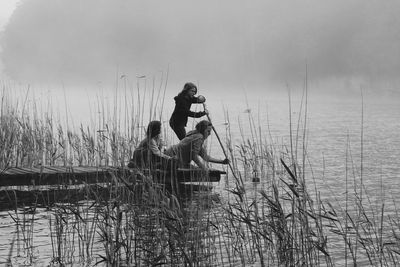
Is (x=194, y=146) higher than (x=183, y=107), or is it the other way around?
(x=183, y=107)

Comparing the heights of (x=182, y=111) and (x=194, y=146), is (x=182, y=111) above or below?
above

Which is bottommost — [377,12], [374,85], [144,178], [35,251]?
[35,251]

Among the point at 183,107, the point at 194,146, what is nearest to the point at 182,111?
the point at 183,107

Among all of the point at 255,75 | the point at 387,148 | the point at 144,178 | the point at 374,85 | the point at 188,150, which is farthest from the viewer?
the point at 255,75

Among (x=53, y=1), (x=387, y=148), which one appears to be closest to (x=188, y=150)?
(x=387, y=148)

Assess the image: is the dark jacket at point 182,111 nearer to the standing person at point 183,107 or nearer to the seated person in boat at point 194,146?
the standing person at point 183,107

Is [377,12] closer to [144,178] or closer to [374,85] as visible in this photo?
[374,85]

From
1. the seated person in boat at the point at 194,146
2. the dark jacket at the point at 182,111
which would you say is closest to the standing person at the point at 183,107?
the dark jacket at the point at 182,111

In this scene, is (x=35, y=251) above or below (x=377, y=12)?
below

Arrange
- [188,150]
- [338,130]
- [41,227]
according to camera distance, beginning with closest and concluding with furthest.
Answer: [41,227]
[188,150]
[338,130]

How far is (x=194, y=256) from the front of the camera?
5695 millimetres

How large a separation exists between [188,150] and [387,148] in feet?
46.1

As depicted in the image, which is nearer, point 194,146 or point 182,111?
point 194,146

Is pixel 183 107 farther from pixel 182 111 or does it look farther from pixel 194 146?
pixel 194 146
